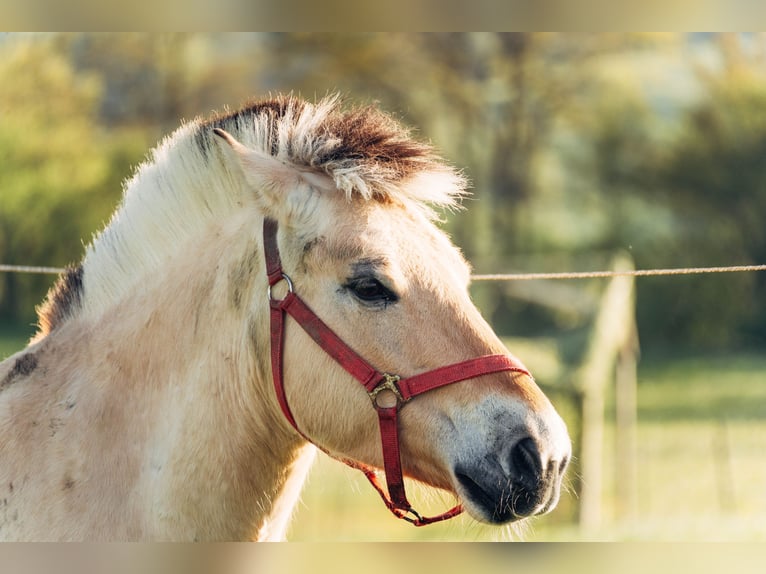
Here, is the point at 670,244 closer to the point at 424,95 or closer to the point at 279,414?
the point at 424,95

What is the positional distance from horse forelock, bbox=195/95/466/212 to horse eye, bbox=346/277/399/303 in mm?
302

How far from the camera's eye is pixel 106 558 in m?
2.73

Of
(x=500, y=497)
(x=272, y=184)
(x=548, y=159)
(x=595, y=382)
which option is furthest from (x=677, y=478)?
(x=272, y=184)

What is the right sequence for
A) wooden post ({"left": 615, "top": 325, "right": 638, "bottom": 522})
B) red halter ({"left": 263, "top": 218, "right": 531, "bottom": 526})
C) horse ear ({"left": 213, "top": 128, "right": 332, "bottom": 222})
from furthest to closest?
wooden post ({"left": 615, "top": 325, "right": 638, "bottom": 522}) → horse ear ({"left": 213, "top": 128, "right": 332, "bottom": 222}) → red halter ({"left": 263, "top": 218, "right": 531, "bottom": 526})

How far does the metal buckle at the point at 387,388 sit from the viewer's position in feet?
8.86

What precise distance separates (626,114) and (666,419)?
8906 millimetres

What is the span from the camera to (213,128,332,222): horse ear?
2.86m

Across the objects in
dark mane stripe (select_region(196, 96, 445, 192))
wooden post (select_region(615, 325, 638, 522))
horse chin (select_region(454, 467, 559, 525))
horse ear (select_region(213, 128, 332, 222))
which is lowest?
wooden post (select_region(615, 325, 638, 522))

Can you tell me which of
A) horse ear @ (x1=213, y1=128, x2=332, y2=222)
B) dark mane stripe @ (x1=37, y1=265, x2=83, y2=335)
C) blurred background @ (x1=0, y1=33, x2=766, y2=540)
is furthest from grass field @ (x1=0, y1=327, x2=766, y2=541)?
horse ear @ (x1=213, y1=128, x2=332, y2=222)

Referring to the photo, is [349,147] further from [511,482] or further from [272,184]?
[511,482]

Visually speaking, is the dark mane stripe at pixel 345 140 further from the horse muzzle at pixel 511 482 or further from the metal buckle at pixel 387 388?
the horse muzzle at pixel 511 482

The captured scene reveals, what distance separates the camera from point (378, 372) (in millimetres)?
2723

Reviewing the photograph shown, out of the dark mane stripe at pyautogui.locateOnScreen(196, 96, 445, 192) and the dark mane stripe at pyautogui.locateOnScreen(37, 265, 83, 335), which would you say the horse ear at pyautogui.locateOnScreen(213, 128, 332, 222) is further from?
the dark mane stripe at pyautogui.locateOnScreen(37, 265, 83, 335)

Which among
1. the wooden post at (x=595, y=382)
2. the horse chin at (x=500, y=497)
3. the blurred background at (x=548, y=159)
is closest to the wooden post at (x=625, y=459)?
the blurred background at (x=548, y=159)
